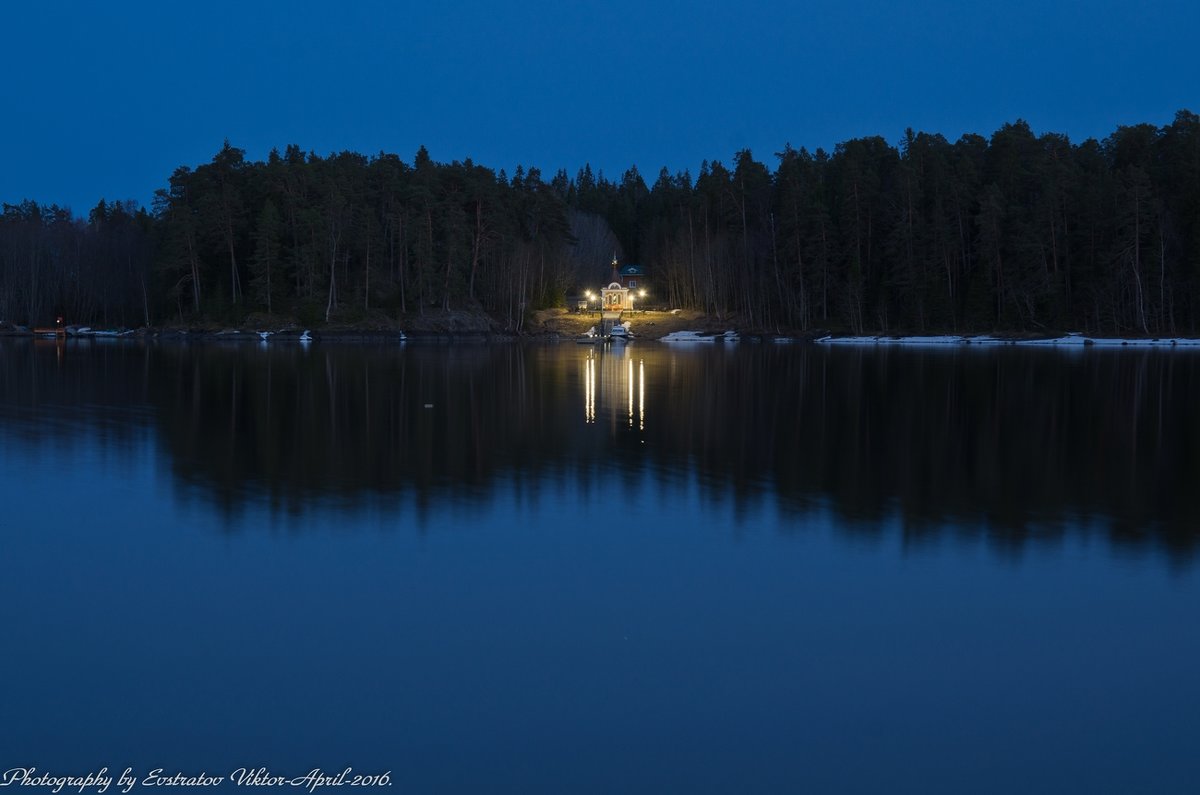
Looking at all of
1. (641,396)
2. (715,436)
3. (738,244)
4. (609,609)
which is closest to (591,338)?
(738,244)

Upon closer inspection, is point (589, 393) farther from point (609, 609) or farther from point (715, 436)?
point (609, 609)

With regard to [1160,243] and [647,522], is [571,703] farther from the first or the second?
[1160,243]

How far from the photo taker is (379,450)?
20141 millimetres

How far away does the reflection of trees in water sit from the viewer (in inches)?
610

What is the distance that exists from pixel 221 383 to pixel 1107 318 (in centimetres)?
7444

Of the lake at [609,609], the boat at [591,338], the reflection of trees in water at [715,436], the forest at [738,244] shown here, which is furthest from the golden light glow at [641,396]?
the forest at [738,244]

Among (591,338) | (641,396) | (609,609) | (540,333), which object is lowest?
(609,609)

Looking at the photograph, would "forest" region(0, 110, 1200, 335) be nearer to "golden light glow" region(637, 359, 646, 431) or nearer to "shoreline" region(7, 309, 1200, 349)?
"shoreline" region(7, 309, 1200, 349)

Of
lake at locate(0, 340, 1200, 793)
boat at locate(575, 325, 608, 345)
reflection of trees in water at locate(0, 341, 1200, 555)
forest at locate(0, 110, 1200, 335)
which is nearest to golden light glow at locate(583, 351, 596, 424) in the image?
reflection of trees in water at locate(0, 341, 1200, 555)

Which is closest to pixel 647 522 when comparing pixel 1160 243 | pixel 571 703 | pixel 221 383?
pixel 571 703

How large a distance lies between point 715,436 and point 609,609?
43.0 feet

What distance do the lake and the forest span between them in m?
71.1

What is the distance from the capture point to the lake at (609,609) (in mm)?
7070

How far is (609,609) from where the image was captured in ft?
33.1
